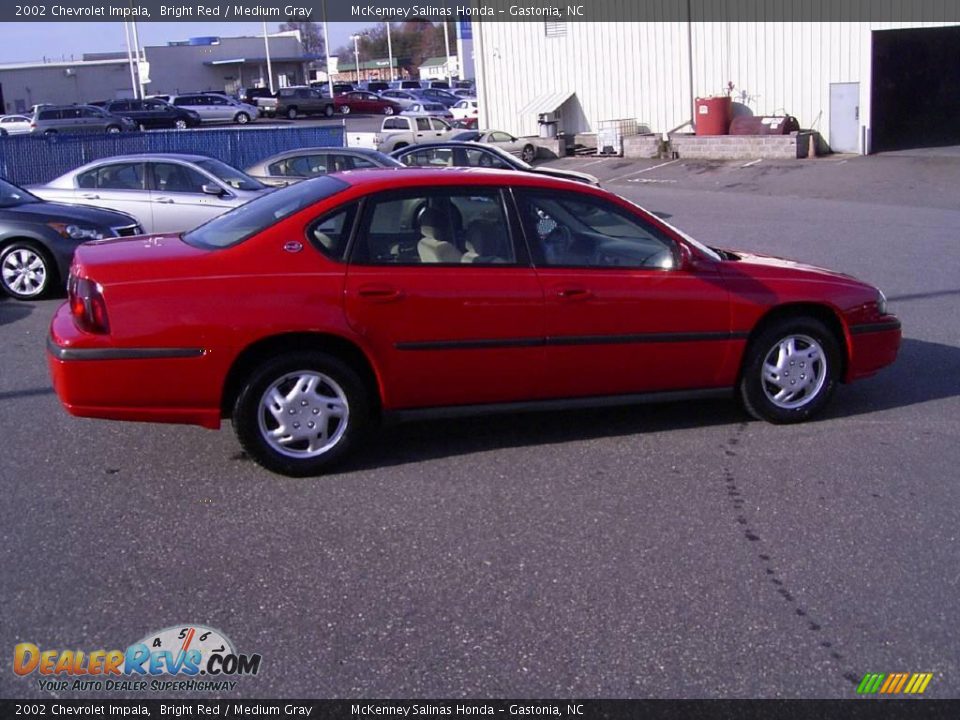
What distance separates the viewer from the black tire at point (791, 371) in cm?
644

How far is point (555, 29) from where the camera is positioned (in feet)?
114

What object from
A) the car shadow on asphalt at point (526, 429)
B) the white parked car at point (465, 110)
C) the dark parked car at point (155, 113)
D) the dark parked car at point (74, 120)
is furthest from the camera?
the dark parked car at point (155, 113)

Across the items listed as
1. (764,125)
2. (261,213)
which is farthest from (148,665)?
(764,125)

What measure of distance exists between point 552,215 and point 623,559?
2.21m

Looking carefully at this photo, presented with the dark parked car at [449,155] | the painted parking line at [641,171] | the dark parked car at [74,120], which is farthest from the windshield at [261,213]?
→ the dark parked car at [74,120]

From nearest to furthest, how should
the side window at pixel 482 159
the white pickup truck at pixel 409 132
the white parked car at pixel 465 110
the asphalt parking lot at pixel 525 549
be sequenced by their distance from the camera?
the asphalt parking lot at pixel 525 549 < the side window at pixel 482 159 < the white pickup truck at pixel 409 132 < the white parked car at pixel 465 110

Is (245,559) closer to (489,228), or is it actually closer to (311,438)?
(311,438)

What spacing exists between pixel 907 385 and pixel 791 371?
1454 millimetres

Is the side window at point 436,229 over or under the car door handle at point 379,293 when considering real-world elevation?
over

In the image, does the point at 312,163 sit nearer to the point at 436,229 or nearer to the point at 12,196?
the point at 12,196

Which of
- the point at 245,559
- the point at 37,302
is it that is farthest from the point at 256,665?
the point at 37,302

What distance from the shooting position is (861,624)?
13.6ft

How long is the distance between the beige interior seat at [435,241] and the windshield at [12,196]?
7341 millimetres

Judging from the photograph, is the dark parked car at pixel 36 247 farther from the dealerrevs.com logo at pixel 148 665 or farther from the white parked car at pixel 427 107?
the white parked car at pixel 427 107
